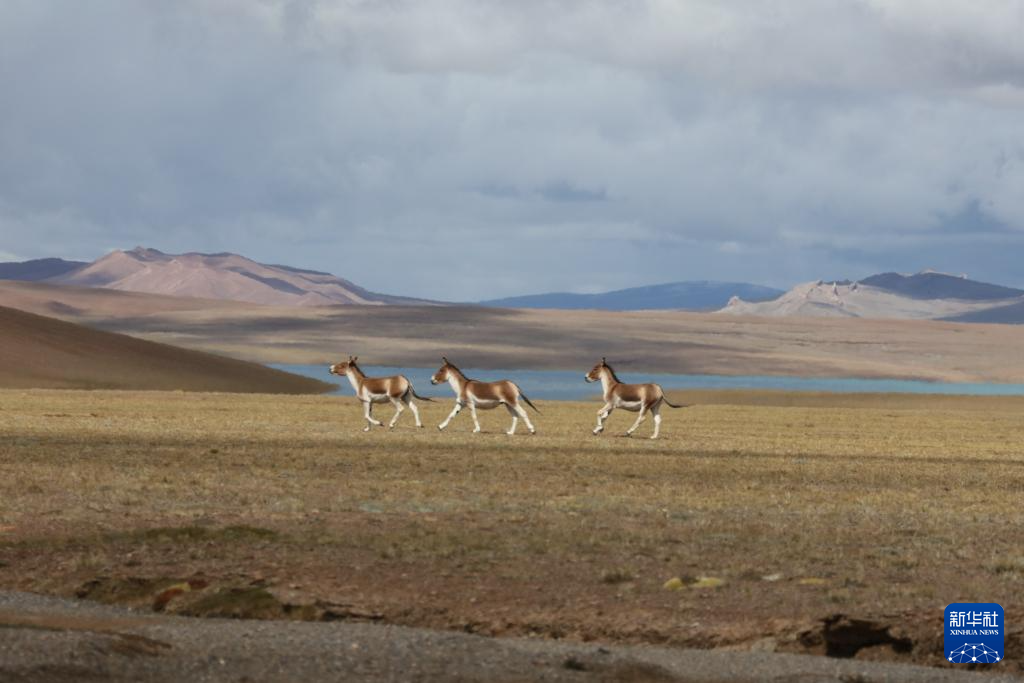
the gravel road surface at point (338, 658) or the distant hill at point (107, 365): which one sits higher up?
the distant hill at point (107, 365)

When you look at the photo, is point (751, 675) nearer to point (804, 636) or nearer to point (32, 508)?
point (804, 636)

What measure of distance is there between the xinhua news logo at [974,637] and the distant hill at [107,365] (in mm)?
75174

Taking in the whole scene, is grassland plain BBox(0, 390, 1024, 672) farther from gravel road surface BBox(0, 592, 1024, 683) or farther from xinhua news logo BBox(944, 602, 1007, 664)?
gravel road surface BBox(0, 592, 1024, 683)

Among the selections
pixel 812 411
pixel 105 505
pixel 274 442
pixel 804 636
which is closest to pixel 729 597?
pixel 804 636

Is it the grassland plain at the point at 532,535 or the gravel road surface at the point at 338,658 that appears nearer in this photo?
the gravel road surface at the point at 338,658

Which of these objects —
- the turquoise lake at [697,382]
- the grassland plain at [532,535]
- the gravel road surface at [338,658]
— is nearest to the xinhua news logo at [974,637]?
the grassland plain at [532,535]

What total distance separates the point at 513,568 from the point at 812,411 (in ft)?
184

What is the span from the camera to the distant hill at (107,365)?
89.1 m

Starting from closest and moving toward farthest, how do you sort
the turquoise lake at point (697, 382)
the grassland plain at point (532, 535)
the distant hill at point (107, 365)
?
the grassland plain at point (532, 535), the distant hill at point (107, 365), the turquoise lake at point (697, 382)

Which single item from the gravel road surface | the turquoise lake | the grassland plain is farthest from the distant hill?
the gravel road surface

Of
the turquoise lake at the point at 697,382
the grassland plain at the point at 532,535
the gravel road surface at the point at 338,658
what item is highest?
the turquoise lake at the point at 697,382

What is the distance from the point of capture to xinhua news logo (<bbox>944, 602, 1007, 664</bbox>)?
43.2ft

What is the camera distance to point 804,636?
13547mm

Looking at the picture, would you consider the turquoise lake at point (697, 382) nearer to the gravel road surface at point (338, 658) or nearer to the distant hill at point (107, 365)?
the distant hill at point (107, 365)
